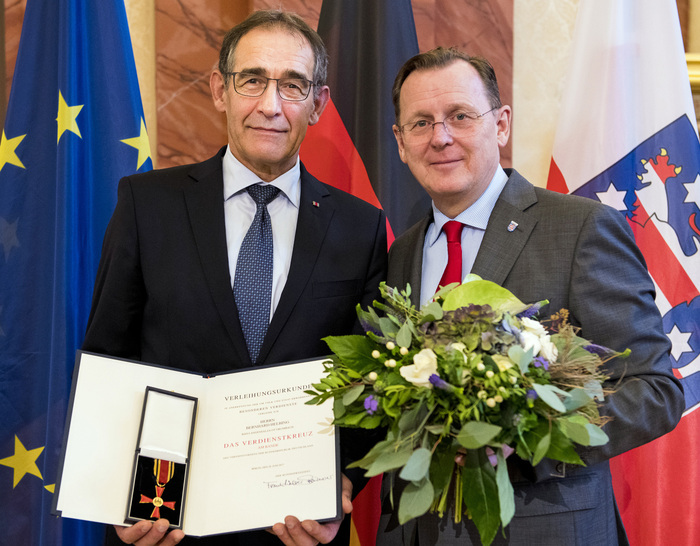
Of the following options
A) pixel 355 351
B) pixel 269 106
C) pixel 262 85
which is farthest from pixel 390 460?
A: pixel 262 85

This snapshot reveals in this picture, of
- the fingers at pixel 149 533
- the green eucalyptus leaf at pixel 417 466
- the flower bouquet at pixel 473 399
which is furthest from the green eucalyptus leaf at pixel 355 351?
the fingers at pixel 149 533

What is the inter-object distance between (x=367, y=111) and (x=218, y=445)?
1.79m

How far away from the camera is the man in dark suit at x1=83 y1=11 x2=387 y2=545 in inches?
85.4

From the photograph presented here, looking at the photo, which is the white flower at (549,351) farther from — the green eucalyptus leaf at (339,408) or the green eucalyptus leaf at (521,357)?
the green eucalyptus leaf at (339,408)

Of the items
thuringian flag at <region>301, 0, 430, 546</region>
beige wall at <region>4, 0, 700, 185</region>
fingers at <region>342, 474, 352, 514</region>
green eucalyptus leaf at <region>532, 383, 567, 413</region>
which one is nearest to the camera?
green eucalyptus leaf at <region>532, 383, 567, 413</region>

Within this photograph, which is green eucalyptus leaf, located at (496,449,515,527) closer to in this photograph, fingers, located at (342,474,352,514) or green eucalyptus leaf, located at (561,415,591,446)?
green eucalyptus leaf, located at (561,415,591,446)

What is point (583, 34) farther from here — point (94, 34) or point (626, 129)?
point (94, 34)

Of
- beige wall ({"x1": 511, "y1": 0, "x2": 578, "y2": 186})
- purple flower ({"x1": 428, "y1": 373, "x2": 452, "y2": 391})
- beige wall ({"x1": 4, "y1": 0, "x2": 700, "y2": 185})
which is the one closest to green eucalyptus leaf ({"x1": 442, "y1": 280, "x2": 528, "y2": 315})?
purple flower ({"x1": 428, "y1": 373, "x2": 452, "y2": 391})

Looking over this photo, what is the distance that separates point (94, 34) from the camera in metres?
3.01

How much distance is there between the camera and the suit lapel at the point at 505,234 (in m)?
2.07

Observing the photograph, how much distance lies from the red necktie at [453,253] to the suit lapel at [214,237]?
0.65m

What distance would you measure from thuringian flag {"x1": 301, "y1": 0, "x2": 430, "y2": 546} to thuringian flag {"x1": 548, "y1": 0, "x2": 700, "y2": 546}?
0.75 metres

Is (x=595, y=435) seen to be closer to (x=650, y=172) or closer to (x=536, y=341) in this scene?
(x=536, y=341)

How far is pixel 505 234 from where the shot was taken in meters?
2.13
